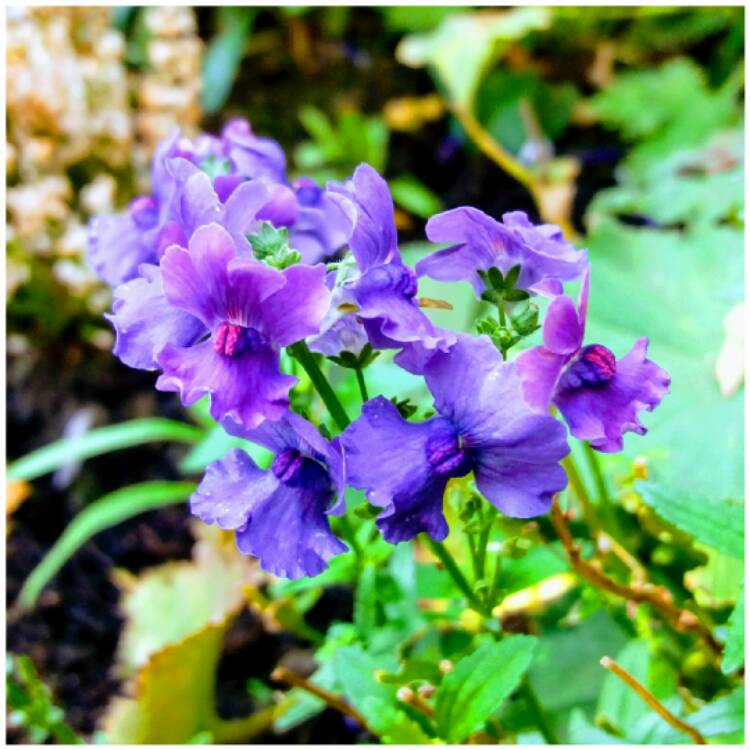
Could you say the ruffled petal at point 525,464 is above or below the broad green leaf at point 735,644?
above

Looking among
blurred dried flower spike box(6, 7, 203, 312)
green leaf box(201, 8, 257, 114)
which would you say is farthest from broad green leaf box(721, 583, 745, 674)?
green leaf box(201, 8, 257, 114)

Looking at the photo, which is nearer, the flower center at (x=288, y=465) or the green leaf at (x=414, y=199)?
the flower center at (x=288, y=465)

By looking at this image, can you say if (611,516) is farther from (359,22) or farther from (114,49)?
(359,22)

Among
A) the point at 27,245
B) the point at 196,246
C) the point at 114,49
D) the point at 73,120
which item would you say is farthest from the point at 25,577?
the point at 196,246

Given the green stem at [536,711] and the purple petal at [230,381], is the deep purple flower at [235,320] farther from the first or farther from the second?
the green stem at [536,711]

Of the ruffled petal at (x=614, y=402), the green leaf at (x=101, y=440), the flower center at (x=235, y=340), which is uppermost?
the flower center at (x=235, y=340)

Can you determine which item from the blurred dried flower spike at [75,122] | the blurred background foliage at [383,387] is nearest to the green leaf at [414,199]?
the blurred background foliage at [383,387]
